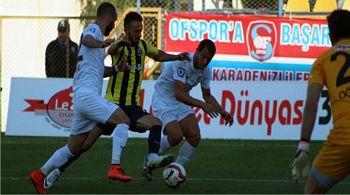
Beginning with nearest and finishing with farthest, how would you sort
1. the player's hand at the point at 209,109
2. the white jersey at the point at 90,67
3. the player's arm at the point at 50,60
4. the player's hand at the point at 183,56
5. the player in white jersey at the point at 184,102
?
the white jersey at the point at 90,67 < the player's hand at the point at 183,56 < the player's hand at the point at 209,109 < the player in white jersey at the point at 184,102 < the player's arm at the point at 50,60

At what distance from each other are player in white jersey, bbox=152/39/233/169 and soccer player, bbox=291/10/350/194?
4554mm

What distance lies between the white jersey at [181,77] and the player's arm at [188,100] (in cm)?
8

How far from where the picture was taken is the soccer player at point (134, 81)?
40.1ft

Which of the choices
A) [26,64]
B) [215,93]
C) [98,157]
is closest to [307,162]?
[98,157]

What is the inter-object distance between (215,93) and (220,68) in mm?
3913

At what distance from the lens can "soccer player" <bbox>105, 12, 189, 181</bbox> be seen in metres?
12.2

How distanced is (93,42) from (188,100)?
77.5 inches

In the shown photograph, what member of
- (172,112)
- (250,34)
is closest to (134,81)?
(172,112)

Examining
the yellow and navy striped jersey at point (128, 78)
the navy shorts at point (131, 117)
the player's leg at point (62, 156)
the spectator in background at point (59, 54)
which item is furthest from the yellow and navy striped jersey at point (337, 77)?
the spectator in background at point (59, 54)

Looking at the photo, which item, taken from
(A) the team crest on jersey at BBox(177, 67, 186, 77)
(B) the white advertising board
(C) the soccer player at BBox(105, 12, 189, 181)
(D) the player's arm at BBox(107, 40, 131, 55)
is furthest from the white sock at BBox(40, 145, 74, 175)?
(B) the white advertising board

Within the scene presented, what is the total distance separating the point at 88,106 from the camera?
1134 centimetres

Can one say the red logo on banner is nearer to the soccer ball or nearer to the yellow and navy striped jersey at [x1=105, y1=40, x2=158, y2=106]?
the yellow and navy striped jersey at [x1=105, y1=40, x2=158, y2=106]

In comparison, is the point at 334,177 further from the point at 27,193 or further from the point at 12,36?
the point at 12,36

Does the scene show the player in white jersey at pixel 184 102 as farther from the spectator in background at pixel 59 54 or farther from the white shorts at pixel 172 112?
the spectator in background at pixel 59 54
